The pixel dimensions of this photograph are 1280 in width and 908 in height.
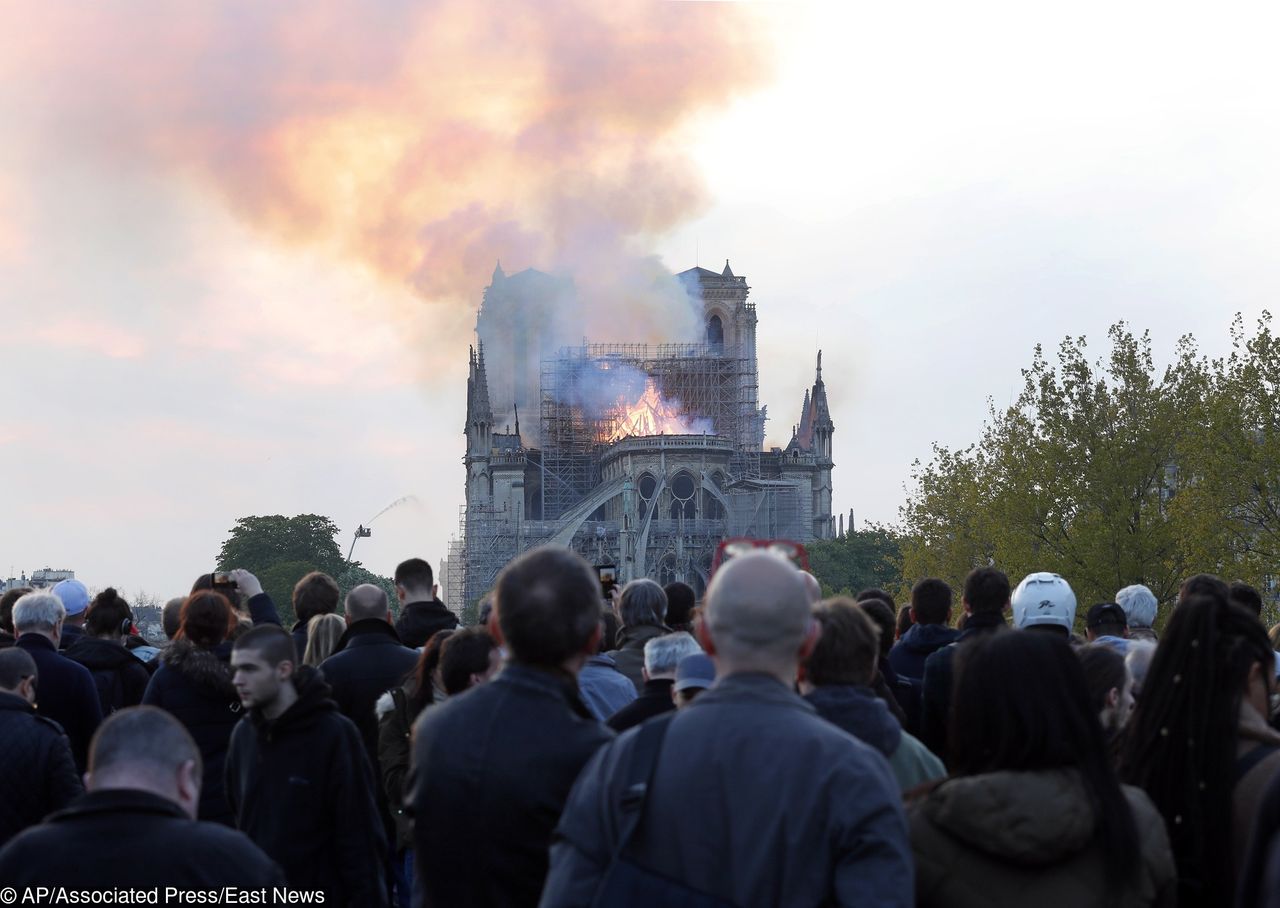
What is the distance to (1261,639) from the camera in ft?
20.2

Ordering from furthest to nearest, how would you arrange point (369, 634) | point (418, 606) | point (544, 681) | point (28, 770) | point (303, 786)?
point (418, 606) < point (369, 634) < point (28, 770) < point (303, 786) < point (544, 681)

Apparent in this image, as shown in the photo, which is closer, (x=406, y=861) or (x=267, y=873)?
(x=267, y=873)

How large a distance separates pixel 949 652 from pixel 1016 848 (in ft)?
16.0

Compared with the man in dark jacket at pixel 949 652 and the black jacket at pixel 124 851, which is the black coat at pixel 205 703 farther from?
the black jacket at pixel 124 851

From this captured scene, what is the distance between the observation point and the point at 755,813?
4.93 m

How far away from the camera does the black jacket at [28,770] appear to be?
27.8ft

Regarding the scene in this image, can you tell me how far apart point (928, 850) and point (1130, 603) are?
697 centimetres

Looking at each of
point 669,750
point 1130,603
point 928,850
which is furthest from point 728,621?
point 1130,603

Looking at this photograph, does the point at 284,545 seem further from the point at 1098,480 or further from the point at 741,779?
the point at 741,779

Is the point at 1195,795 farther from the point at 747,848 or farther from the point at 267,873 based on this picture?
the point at 267,873

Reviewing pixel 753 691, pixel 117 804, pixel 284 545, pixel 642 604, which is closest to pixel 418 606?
pixel 642 604

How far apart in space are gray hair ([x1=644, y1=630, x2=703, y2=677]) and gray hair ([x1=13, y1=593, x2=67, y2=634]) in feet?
13.4

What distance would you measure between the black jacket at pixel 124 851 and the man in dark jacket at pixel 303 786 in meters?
2.67

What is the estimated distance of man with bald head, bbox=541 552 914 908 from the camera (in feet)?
15.9
